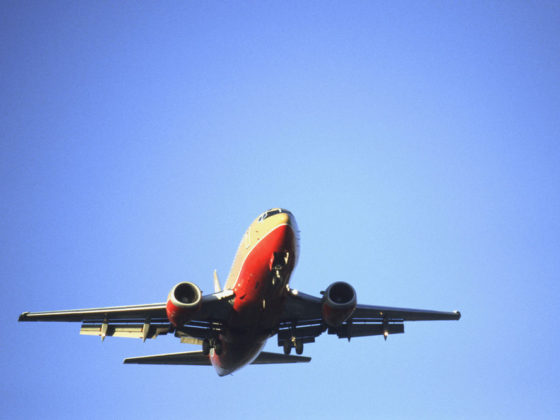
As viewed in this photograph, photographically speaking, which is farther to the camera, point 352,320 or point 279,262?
point 352,320

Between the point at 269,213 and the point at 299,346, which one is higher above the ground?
the point at 269,213

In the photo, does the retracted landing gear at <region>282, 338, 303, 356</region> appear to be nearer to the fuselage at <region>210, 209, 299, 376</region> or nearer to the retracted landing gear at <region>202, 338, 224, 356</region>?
the fuselage at <region>210, 209, 299, 376</region>

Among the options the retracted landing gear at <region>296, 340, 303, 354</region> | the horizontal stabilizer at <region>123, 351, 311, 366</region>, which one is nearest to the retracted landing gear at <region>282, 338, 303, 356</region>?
the retracted landing gear at <region>296, 340, 303, 354</region>

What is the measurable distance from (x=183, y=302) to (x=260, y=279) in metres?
2.86

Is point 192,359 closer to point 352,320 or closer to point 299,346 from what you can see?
point 299,346

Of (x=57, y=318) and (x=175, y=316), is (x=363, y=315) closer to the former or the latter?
(x=175, y=316)

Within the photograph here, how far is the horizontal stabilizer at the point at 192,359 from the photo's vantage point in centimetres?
2841

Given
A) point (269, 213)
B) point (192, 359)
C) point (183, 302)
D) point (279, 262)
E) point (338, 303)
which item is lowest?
point (183, 302)

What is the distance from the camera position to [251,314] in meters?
24.0

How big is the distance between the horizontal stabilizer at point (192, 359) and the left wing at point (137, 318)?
1876 millimetres

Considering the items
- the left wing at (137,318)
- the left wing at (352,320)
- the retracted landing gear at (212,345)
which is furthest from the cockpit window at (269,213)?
the retracted landing gear at (212,345)

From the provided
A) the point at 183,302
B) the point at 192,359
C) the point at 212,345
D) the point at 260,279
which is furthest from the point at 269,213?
the point at 192,359

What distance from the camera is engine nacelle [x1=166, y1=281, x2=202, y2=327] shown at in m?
22.2

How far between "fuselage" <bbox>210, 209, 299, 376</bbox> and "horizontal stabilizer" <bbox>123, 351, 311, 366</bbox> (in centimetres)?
369
